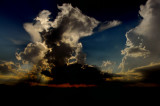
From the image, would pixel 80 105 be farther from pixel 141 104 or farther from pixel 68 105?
pixel 141 104

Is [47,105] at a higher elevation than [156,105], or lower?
higher

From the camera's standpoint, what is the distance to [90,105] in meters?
153

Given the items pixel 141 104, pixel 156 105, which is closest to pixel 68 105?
pixel 141 104

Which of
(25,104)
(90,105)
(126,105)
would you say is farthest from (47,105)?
(126,105)

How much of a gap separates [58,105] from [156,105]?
6022 inches

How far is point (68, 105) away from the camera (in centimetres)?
14900

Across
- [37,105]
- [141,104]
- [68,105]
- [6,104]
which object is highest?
[6,104]

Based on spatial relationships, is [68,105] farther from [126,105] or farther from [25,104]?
[126,105]

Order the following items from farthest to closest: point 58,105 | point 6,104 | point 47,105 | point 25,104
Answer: point 58,105 < point 47,105 < point 25,104 < point 6,104

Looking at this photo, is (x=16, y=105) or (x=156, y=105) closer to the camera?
(x=16, y=105)

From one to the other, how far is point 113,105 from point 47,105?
4194 inches

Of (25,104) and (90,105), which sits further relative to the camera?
(90,105)

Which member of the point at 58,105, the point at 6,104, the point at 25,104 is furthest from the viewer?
the point at 58,105

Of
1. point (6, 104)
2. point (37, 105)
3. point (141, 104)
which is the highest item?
point (6, 104)
